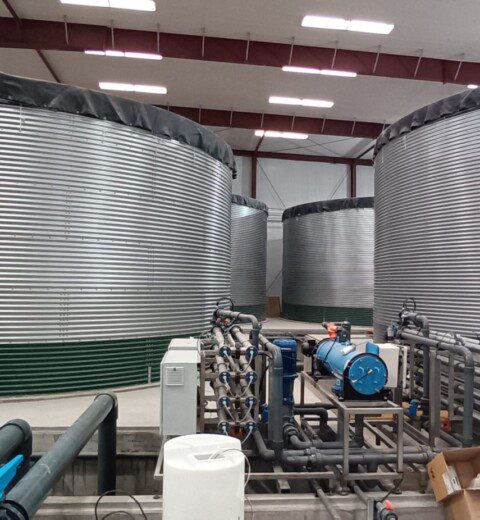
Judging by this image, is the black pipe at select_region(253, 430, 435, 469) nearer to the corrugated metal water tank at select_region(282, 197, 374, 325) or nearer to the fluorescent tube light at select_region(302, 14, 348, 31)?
the fluorescent tube light at select_region(302, 14, 348, 31)

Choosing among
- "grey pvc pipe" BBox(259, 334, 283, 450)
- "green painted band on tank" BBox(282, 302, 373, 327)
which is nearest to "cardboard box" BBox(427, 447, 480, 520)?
"grey pvc pipe" BBox(259, 334, 283, 450)

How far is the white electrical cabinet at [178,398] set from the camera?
329 cm

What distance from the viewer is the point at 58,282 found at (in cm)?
486

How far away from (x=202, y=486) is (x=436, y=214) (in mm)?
4879

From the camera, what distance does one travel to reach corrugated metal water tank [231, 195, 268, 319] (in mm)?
11367

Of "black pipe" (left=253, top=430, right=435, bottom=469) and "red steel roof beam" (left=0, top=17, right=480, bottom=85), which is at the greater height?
"red steel roof beam" (left=0, top=17, right=480, bottom=85)

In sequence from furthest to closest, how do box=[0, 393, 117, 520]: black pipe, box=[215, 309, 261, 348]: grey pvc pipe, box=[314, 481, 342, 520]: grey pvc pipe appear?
box=[215, 309, 261, 348]: grey pvc pipe < box=[314, 481, 342, 520]: grey pvc pipe < box=[0, 393, 117, 520]: black pipe

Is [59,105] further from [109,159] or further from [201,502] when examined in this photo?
[201,502]

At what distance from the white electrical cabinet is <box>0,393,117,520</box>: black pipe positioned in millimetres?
454

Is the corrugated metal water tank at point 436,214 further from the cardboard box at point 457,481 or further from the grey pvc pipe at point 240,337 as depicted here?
the grey pvc pipe at point 240,337

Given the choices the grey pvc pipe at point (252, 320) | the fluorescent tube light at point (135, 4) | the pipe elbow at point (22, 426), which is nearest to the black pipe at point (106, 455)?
the pipe elbow at point (22, 426)

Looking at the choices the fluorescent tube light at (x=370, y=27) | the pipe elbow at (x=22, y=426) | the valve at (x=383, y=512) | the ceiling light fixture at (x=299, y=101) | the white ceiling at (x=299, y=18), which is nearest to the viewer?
the pipe elbow at (x=22, y=426)

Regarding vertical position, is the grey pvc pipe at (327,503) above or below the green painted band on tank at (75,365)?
below

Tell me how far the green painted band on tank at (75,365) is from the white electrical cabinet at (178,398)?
6.82ft
